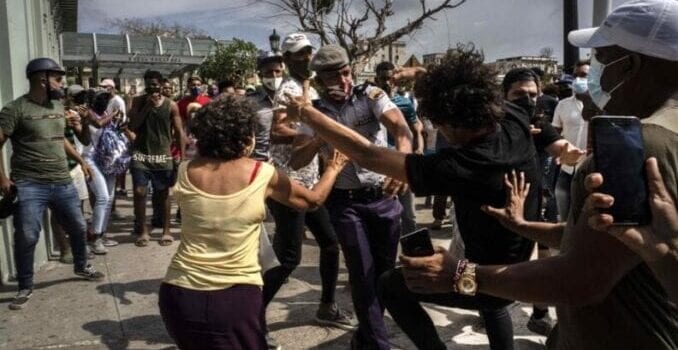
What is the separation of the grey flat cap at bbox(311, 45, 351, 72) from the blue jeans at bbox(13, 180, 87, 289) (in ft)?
9.02

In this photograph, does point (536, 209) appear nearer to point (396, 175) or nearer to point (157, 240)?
point (396, 175)

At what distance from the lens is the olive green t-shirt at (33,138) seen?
4.63 metres

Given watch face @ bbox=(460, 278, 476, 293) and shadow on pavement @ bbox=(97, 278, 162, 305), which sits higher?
watch face @ bbox=(460, 278, 476, 293)

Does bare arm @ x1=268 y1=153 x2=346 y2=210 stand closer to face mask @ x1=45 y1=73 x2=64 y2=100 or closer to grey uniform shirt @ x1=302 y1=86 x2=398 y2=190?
grey uniform shirt @ x1=302 y1=86 x2=398 y2=190

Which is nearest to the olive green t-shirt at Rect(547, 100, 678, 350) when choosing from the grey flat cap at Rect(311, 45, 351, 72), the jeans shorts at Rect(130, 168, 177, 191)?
the grey flat cap at Rect(311, 45, 351, 72)

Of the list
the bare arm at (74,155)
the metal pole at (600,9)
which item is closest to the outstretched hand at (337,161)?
the bare arm at (74,155)

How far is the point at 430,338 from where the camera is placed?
2.91 metres

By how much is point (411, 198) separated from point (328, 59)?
231cm

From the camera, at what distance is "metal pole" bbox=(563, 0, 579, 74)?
9422 millimetres

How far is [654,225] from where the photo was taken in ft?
4.01

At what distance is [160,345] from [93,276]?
1.73 meters

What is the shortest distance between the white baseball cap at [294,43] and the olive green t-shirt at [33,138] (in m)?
2.22

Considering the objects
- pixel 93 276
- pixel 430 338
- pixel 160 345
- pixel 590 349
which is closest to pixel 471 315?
pixel 430 338

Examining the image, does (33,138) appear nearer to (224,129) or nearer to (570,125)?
(224,129)
